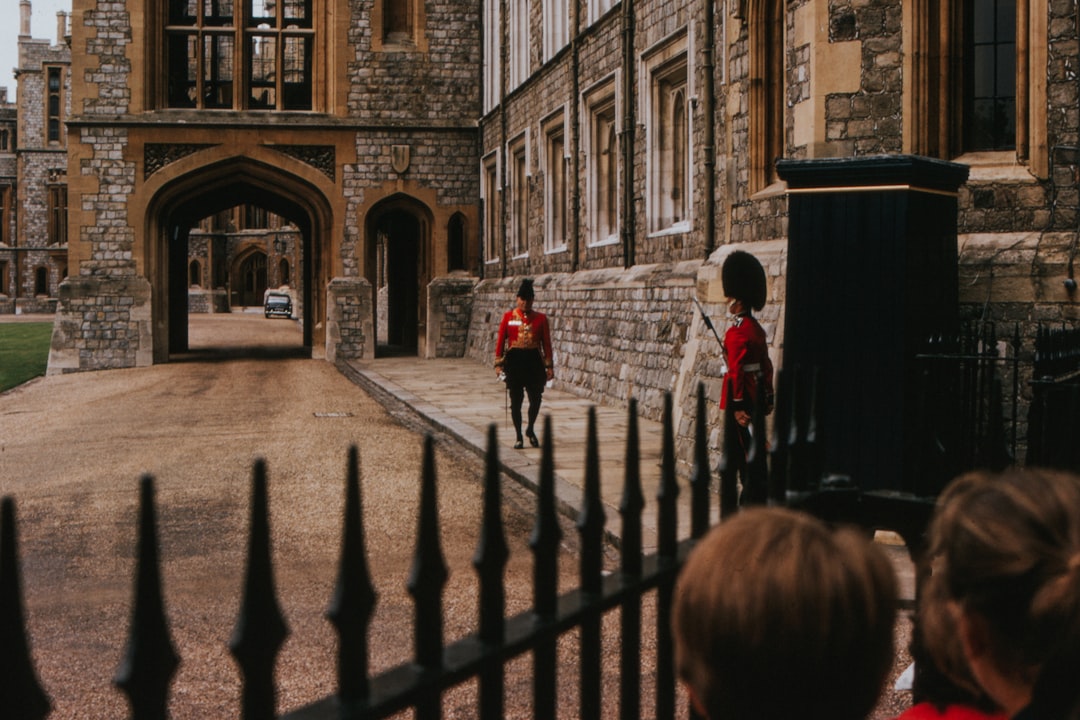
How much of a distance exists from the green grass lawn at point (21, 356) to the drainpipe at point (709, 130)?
481 inches

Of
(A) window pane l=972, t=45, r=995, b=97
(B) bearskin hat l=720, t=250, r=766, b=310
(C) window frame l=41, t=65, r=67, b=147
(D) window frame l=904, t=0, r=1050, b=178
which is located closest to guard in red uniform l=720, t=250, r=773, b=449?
(B) bearskin hat l=720, t=250, r=766, b=310

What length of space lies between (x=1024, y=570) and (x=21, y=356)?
28899 mm

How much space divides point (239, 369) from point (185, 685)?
1831 centimetres

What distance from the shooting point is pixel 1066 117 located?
311 inches

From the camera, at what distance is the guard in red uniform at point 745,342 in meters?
6.68

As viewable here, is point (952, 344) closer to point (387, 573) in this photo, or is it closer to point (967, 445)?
point (967, 445)

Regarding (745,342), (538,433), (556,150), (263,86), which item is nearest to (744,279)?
(745,342)

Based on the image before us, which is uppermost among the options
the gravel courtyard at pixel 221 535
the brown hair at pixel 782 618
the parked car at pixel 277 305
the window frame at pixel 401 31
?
the window frame at pixel 401 31

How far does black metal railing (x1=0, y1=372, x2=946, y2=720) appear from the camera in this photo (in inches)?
55.0

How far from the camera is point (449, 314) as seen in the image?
24781mm

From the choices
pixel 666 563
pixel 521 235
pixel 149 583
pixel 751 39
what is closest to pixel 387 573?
pixel 666 563

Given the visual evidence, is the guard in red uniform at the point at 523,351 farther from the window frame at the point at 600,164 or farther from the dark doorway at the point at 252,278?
the dark doorway at the point at 252,278

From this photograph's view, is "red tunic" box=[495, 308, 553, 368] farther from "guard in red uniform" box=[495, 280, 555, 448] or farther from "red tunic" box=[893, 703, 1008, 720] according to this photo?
"red tunic" box=[893, 703, 1008, 720]

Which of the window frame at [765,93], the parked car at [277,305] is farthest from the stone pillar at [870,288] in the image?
the parked car at [277,305]
